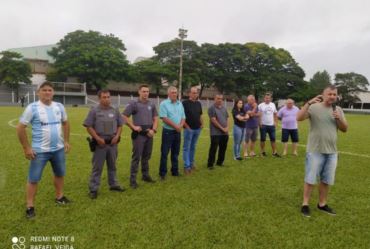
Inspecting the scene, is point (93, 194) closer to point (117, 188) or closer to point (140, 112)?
point (117, 188)

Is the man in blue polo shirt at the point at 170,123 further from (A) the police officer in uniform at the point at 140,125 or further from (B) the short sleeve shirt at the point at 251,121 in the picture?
(B) the short sleeve shirt at the point at 251,121

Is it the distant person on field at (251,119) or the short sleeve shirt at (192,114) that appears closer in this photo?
the short sleeve shirt at (192,114)

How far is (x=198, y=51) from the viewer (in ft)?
170

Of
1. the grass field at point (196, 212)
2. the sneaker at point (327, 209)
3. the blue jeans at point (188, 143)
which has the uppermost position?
the blue jeans at point (188, 143)

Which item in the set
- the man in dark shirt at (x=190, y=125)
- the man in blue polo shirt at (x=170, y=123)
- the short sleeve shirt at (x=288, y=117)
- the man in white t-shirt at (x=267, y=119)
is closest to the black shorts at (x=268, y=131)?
the man in white t-shirt at (x=267, y=119)

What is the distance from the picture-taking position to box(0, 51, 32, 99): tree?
1625 inches

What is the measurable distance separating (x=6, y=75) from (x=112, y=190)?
43402 millimetres

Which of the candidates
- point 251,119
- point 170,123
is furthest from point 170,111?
point 251,119

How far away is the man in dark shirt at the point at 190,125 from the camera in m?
6.81

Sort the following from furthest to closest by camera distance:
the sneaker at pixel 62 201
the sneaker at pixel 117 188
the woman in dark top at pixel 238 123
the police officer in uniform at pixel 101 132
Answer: the woman in dark top at pixel 238 123, the sneaker at pixel 117 188, the police officer in uniform at pixel 101 132, the sneaker at pixel 62 201

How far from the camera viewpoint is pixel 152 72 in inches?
1848

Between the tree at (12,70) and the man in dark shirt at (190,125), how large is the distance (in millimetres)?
41725

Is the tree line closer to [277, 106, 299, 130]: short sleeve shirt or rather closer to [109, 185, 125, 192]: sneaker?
[277, 106, 299, 130]: short sleeve shirt

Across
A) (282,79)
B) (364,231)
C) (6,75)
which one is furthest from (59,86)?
(364,231)
